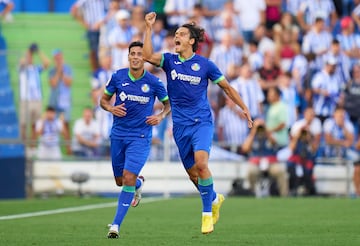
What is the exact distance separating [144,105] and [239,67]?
12089mm

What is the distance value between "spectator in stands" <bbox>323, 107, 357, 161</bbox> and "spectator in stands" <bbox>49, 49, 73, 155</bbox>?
19.5 feet

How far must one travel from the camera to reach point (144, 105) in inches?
549

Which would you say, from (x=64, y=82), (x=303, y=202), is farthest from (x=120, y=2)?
(x=303, y=202)

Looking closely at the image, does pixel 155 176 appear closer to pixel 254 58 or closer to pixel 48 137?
pixel 48 137

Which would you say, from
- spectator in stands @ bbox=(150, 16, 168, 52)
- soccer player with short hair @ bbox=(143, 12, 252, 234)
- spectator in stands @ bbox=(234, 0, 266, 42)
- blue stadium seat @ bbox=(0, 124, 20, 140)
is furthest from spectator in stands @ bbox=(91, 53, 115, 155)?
soccer player with short hair @ bbox=(143, 12, 252, 234)

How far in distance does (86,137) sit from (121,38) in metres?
2.77

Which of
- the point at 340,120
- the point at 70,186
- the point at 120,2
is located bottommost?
the point at 70,186

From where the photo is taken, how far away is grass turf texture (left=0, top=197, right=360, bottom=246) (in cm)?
1224

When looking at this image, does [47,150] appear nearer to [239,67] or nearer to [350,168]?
[239,67]

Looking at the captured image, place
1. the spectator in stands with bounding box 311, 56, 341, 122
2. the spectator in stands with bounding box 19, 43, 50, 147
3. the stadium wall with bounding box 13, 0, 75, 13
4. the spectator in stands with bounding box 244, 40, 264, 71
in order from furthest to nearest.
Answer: the stadium wall with bounding box 13, 0, 75, 13 → the spectator in stands with bounding box 244, 40, 264, 71 → the spectator in stands with bounding box 311, 56, 341, 122 → the spectator in stands with bounding box 19, 43, 50, 147

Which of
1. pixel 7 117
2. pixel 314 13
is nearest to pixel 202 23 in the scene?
pixel 314 13

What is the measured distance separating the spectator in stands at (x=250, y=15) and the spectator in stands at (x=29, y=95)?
17.9 ft

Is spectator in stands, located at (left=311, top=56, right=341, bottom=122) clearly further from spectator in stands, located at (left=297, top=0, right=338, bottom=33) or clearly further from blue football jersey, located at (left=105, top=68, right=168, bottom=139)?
blue football jersey, located at (left=105, top=68, right=168, bottom=139)

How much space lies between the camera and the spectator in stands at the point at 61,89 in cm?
2519
